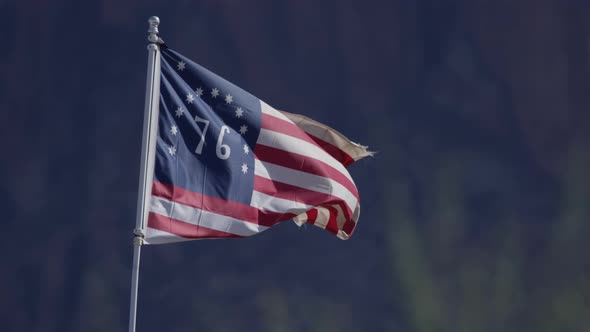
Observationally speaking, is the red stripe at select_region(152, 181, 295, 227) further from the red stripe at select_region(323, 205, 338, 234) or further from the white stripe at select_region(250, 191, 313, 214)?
the red stripe at select_region(323, 205, 338, 234)

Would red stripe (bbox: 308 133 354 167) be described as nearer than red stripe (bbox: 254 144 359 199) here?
No

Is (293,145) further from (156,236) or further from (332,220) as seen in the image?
(156,236)

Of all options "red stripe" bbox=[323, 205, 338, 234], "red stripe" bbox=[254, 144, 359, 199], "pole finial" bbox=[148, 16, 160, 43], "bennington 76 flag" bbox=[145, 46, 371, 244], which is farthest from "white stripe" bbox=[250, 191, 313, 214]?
"pole finial" bbox=[148, 16, 160, 43]

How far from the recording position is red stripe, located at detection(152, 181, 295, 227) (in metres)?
9.65

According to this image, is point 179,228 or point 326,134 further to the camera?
point 326,134

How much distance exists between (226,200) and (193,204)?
331 mm

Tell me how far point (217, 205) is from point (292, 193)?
0.82 metres

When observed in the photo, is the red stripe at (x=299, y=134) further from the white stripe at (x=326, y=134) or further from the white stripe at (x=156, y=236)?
the white stripe at (x=156, y=236)

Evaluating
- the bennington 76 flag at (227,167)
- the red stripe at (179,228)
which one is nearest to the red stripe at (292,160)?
the bennington 76 flag at (227,167)

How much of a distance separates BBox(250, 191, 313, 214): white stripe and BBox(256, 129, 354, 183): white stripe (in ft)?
1.50

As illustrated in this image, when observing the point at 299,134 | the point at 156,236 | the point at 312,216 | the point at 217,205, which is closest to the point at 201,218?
the point at 217,205

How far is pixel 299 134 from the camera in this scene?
35.5ft

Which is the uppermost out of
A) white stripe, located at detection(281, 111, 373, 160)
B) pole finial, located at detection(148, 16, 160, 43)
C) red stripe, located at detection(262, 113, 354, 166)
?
pole finial, located at detection(148, 16, 160, 43)

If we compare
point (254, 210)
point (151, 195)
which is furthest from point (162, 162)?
point (254, 210)
